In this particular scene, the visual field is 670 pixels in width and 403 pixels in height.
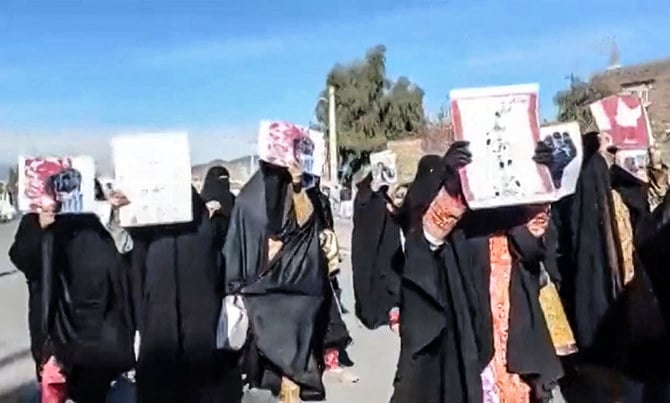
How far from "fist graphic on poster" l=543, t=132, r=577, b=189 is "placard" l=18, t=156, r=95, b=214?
2.94 meters

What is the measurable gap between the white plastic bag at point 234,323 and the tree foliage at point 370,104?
40.6 metres

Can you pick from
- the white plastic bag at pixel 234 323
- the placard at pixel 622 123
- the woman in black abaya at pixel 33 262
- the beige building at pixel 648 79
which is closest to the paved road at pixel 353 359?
the woman in black abaya at pixel 33 262

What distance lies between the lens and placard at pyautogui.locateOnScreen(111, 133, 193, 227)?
6855mm

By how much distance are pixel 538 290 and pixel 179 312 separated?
2.52 meters

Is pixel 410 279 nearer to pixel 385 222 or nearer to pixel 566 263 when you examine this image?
pixel 566 263

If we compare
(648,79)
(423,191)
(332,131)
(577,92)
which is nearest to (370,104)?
(332,131)

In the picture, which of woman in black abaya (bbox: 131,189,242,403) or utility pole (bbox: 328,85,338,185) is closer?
woman in black abaya (bbox: 131,189,242,403)

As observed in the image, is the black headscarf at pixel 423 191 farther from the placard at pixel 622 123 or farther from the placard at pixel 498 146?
the placard at pixel 622 123

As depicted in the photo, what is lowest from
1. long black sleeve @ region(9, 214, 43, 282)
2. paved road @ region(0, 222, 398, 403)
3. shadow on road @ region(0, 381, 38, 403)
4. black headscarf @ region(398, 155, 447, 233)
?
paved road @ region(0, 222, 398, 403)

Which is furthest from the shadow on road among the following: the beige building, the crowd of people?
the beige building

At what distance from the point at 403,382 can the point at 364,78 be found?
4392 cm

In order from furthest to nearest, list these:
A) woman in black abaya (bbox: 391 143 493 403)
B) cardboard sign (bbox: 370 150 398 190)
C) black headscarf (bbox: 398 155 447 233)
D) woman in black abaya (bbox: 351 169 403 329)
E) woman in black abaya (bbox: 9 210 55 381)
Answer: woman in black abaya (bbox: 351 169 403 329) → cardboard sign (bbox: 370 150 398 190) → woman in black abaya (bbox: 9 210 55 381) → black headscarf (bbox: 398 155 447 233) → woman in black abaya (bbox: 391 143 493 403)

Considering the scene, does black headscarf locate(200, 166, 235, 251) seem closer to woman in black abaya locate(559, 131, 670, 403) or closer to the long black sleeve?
the long black sleeve

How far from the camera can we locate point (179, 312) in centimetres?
745
